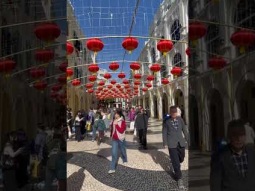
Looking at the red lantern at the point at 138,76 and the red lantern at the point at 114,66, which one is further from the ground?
the red lantern at the point at 114,66

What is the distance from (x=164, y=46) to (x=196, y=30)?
934 mm

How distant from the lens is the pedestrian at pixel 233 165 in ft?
4.33

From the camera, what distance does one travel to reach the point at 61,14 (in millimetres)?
1622

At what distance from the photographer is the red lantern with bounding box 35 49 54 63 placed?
147 centimetres

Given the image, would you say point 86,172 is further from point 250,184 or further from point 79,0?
point 250,184

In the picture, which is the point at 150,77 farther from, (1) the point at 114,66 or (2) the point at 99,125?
(2) the point at 99,125

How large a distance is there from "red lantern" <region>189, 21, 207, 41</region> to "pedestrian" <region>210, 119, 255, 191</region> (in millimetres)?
399

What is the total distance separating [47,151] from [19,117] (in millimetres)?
215

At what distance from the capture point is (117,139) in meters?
5.14

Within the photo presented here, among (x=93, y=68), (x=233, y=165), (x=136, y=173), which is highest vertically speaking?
(x=93, y=68)

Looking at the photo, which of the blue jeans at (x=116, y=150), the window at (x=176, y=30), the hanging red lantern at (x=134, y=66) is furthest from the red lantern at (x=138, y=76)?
the blue jeans at (x=116, y=150)

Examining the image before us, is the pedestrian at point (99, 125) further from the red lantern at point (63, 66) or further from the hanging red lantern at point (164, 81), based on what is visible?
the red lantern at point (63, 66)

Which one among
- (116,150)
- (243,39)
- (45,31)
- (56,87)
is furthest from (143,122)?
(116,150)

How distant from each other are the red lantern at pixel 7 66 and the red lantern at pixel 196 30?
2.59 ft
